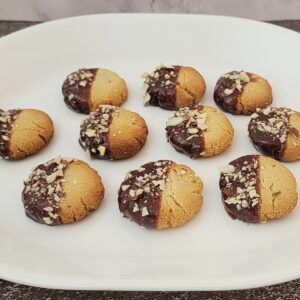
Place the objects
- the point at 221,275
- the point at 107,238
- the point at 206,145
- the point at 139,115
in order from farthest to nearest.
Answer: the point at 139,115
the point at 206,145
the point at 107,238
the point at 221,275

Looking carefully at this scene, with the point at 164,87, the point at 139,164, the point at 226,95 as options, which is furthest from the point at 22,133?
the point at 226,95

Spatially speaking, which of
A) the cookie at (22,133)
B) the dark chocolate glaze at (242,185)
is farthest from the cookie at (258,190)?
the cookie at (22,133)

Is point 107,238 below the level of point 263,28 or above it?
below

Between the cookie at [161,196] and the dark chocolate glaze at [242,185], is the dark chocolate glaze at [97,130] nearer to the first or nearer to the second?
the cookie at [161,196]

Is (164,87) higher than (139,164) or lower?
higher

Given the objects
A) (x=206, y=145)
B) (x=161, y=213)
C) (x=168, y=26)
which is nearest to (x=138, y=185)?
(x=161, y=213)

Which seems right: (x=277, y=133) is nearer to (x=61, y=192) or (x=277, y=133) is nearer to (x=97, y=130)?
(x=97, y=130)

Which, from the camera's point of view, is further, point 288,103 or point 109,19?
point 109,19

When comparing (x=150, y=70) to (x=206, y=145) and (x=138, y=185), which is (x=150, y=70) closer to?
(x=206, y=145)
